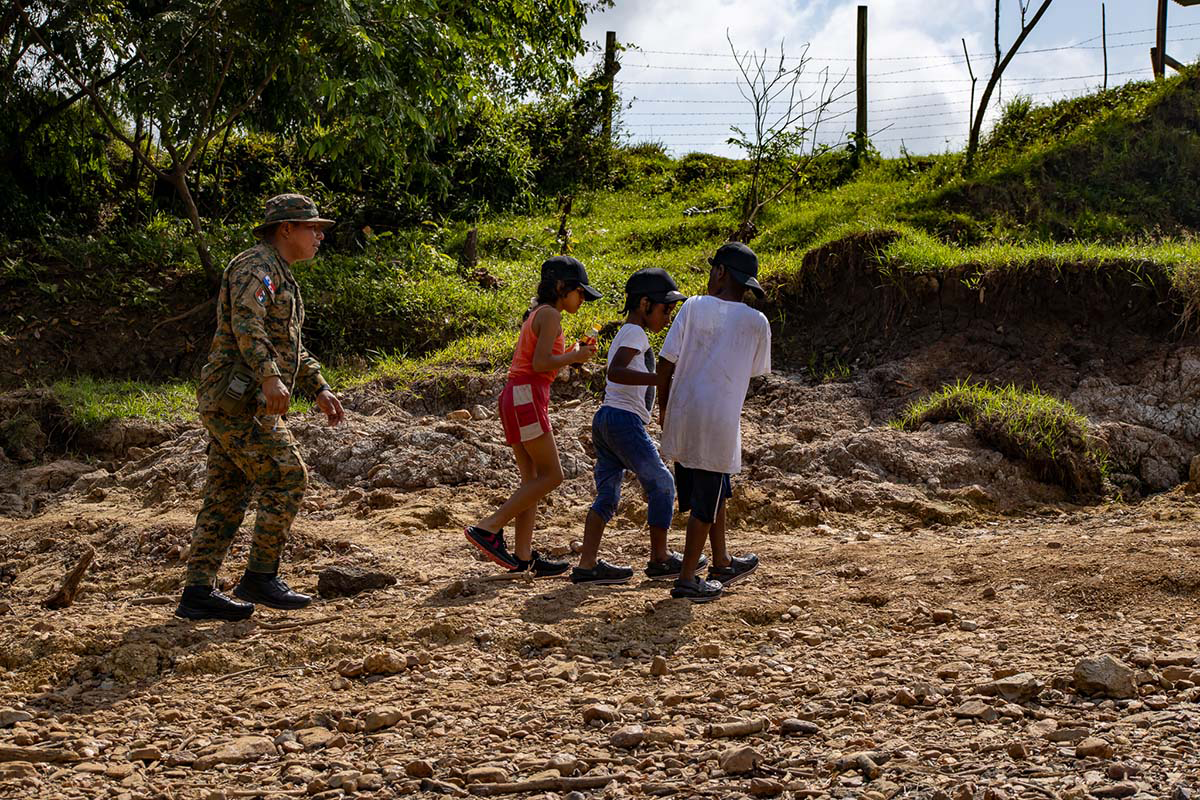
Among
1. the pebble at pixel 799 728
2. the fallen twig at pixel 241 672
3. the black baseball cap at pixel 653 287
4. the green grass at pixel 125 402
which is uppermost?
the black baseball cap at pixel 653 287

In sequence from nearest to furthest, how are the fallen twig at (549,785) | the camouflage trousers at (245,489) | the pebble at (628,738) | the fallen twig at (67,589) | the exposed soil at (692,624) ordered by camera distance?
the fallen twig at (549,785)
the exposed soil at (692,624)
the pebble at (628,738)
the camouflage trousers at (245,489)
the fallen twig at (67,589)

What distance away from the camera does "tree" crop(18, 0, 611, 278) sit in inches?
426

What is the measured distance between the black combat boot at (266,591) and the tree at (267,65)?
256 inches

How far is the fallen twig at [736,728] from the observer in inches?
135

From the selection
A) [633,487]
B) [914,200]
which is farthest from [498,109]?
[633,487]

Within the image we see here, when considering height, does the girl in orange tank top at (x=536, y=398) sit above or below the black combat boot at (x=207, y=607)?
above

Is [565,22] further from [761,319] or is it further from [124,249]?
[761,319]

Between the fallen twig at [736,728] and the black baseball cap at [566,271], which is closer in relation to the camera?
the fallen twig at [736,728]

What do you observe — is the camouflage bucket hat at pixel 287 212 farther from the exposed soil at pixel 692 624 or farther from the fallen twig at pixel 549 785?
the fallen twig at pixel 549 785

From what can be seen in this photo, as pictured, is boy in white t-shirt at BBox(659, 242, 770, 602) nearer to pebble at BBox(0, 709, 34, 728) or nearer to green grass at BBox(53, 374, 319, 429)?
pebble at BBox(0, 709, 34, 728)

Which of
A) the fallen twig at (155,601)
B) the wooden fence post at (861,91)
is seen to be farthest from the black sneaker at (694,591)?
A: the wooden fence post at (861,91)

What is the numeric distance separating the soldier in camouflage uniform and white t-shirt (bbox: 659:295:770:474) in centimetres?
149

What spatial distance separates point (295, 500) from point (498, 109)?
9847mm

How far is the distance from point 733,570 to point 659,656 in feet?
4.01
